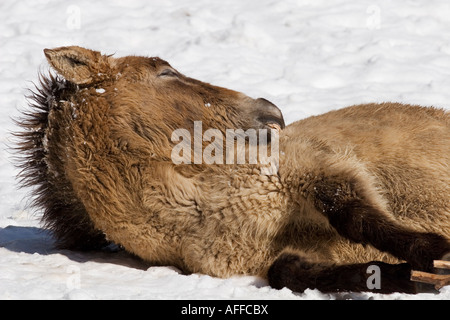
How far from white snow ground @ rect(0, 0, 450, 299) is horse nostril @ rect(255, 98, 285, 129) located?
108 inches

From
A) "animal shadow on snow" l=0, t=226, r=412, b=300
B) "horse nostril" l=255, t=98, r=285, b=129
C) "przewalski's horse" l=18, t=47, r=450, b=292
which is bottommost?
"animal shadow on snow" l=0, t=226, r=412, b=300

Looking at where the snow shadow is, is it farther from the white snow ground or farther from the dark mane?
the white snow ground

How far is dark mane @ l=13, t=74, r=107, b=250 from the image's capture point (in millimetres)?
4699

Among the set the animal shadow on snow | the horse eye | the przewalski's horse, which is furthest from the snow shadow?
the horse eye

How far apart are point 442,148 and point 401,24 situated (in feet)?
21.5

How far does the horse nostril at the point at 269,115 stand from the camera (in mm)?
5000

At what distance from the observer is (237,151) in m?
4.56

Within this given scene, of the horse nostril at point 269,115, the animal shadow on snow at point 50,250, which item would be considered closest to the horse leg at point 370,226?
the animal shadow on snow at point 50,250

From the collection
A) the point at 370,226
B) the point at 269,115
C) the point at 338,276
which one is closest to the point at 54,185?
the point at 269,115

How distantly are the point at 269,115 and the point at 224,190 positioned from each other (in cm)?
92

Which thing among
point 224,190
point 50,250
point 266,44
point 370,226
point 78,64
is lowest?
point 50,250

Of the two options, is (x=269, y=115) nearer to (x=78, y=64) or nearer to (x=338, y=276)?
(x=78, y=64)

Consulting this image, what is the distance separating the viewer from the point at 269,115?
199 inches
